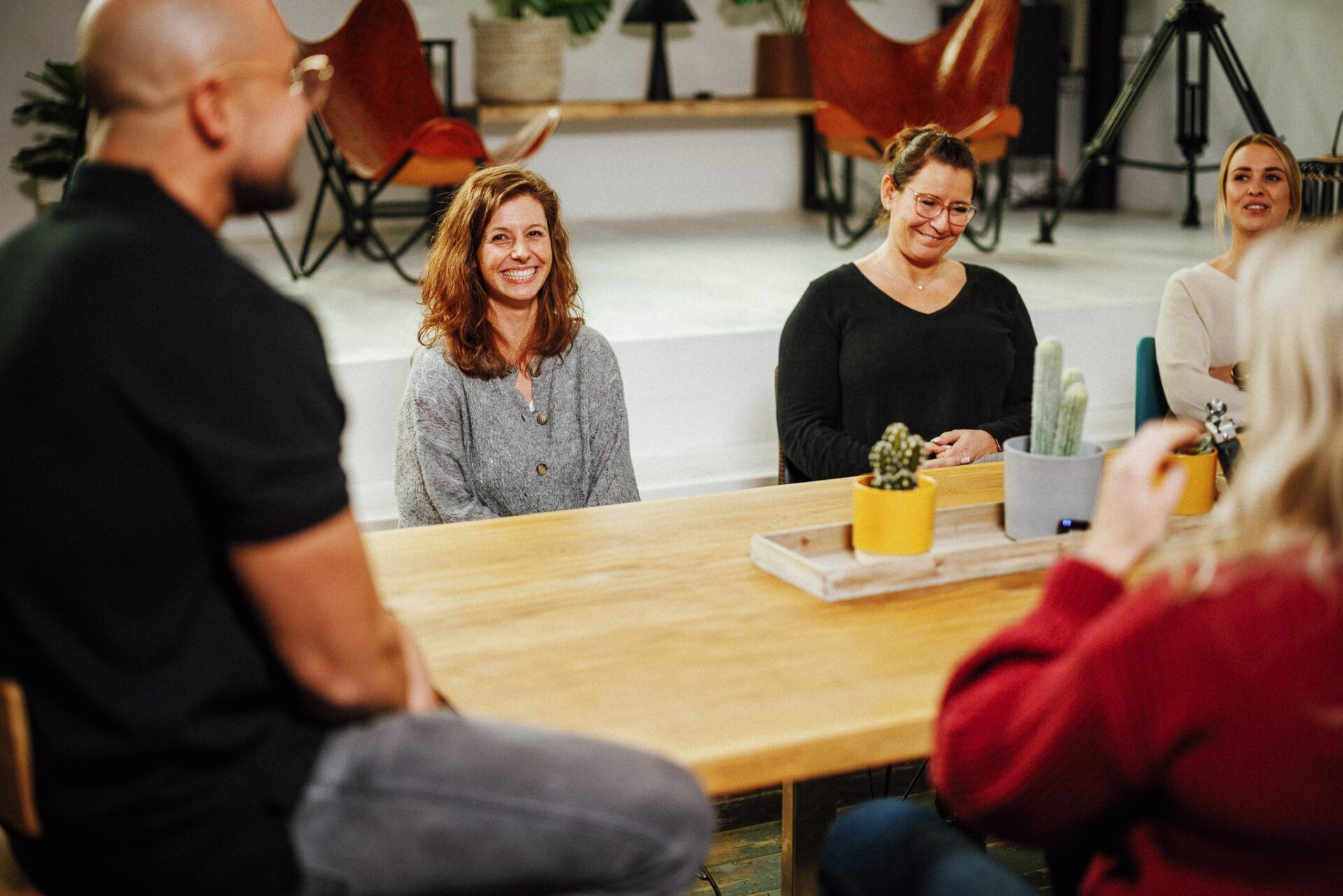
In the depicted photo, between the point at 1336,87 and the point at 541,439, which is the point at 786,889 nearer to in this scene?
the point at 541,439

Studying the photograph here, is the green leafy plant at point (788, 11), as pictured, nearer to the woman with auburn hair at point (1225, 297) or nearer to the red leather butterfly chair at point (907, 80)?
the red leather butterfly chair at point (907, 80)

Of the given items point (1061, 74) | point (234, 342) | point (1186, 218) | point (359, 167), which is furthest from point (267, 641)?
point (1061, 74)

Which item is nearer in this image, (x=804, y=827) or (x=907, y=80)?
(x=804, y=827)

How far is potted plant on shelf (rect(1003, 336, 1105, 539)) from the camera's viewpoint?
64.7 inches

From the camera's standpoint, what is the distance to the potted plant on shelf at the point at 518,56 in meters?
6.30

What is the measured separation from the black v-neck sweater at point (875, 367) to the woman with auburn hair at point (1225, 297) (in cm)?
43

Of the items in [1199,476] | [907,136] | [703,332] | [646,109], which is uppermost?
[907,136]

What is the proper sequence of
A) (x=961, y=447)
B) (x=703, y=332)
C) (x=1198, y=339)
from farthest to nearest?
1. (x=703, y=332)
2. (x=1198, y=339)
3. (x=961, y=447)

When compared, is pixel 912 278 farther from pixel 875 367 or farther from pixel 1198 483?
pixel 1198 483

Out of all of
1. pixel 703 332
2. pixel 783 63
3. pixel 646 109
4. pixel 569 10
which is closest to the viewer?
pixel 703 332

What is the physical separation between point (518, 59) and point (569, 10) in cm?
63

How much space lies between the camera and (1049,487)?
5.52 ft

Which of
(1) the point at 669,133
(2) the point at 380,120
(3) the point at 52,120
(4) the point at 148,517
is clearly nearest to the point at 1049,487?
(4) the point at 148,517

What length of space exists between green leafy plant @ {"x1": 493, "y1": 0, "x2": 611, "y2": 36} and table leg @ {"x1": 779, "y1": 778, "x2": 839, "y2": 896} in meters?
5.30
